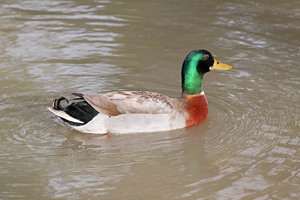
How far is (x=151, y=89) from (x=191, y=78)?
115 centimetres

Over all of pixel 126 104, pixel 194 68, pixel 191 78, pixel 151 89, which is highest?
pixel 194 68

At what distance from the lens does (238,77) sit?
361 inches

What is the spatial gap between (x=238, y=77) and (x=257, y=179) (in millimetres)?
3422

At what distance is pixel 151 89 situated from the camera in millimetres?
8797

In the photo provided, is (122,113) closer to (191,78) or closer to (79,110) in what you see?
(79,110)

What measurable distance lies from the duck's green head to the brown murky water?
513 mm

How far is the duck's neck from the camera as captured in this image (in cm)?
Answer: 774

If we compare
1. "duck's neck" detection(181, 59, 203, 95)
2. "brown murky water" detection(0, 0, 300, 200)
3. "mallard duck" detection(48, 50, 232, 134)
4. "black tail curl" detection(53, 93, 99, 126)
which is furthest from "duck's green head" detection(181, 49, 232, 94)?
"black tail curl" detection(53, 93, 99, 126)

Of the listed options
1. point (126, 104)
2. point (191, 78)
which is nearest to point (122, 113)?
point (126, 104)

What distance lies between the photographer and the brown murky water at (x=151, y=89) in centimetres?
598

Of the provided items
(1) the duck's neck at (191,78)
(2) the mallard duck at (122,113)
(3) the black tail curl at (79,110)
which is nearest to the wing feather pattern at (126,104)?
(2) the mallard duck at (122,113)

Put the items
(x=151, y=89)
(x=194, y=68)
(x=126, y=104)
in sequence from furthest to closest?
(x=151, y=89), (x=194, y=68), (x=126, y=104)

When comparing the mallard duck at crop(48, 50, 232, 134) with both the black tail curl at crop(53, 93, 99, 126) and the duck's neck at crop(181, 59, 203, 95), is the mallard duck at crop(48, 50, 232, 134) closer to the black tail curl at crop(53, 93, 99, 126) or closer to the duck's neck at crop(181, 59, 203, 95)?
the black tail curl at crop(53, 93, 99, 126)

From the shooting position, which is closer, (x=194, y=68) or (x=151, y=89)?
(x=194, y=68)
